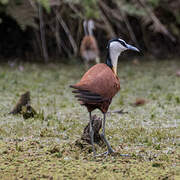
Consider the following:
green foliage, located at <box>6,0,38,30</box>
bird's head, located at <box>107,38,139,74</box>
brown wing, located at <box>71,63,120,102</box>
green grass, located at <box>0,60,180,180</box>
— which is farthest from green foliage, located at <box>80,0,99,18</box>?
brown wing, located at <box>71,63,120,102</box>

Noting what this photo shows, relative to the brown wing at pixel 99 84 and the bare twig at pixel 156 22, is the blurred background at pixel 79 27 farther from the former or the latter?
the brown wing at pixel 99 84

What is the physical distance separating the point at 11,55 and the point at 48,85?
7.76ft

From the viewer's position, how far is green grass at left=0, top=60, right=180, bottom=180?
2674 mm

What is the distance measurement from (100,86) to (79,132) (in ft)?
2.97

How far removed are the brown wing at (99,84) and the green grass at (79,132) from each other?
1.45ft

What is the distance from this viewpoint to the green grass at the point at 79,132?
267 centimetres

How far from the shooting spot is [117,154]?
9.80ft

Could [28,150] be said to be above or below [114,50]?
below

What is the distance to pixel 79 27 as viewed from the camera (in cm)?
770

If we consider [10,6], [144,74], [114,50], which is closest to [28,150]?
[114,50]

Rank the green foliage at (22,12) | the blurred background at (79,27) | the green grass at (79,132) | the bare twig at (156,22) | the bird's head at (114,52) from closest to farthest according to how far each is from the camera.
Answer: the green grass at (79,132) < the bird's head at (114,52) < the green foliage at (22,12) < the blurred background at (79,27) < the bare twig at (156,22)

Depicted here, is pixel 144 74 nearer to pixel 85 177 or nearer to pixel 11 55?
pixel 11 55

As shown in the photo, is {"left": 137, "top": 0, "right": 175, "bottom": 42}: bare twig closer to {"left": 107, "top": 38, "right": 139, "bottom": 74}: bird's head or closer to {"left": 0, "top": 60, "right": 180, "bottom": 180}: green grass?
{"left": 0, "top": 60, "right": 180, "bottom": 180}: green grass

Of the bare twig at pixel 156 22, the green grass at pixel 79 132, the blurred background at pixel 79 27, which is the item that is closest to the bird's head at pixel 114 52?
the green grass at pixel 79 132
